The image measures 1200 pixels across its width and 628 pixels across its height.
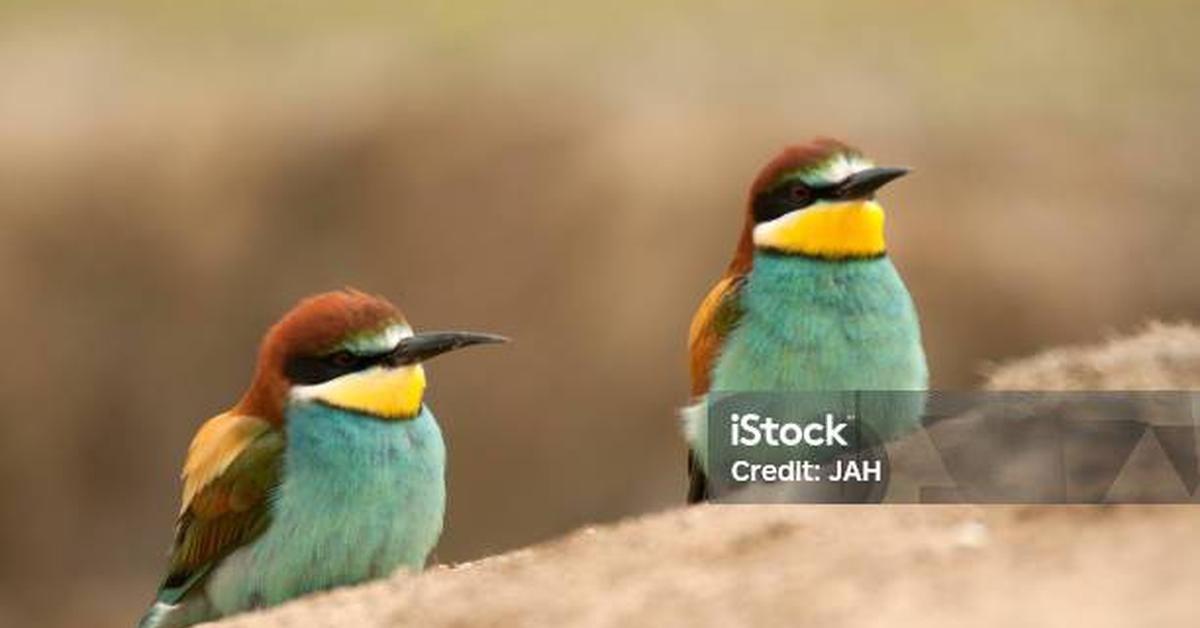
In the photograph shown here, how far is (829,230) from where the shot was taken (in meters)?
3.39

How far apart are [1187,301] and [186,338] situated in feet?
10.6

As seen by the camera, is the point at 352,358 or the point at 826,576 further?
the point at 352,358

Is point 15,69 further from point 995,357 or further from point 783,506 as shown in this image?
point 783,506

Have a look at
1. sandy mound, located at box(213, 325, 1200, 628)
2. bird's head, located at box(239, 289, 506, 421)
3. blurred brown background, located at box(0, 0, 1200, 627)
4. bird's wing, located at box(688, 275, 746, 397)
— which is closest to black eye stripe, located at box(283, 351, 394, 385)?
bird's head, located at box(239, 289, 506, 421)

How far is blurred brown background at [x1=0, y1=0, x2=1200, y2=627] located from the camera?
7.27 meters

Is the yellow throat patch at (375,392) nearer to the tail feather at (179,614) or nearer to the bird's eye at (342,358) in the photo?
the bird's eye at (342,358)

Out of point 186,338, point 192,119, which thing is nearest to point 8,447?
point 186,338

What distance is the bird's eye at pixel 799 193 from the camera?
3406mm

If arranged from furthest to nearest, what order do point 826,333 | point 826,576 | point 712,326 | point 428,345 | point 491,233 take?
point 491,233
point 712,326
point 826,333
point 428,345
point 826,576

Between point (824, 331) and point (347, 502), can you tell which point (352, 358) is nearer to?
point (347, 502)

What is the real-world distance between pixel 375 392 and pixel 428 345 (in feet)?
0.33

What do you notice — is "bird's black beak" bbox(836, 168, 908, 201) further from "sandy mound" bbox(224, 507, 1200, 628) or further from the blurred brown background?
the blurred brown background

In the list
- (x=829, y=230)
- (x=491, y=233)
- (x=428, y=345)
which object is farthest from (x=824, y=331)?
(x=491, y=233)

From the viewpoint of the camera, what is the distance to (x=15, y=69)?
30.0ft
